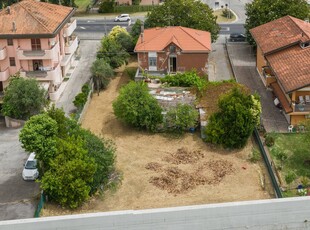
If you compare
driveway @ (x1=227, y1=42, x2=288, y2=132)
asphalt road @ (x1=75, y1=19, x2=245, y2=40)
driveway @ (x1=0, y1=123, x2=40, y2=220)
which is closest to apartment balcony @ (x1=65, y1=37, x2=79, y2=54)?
asphalt road @ (x1=75, y1=19, x2=245, y2=40)

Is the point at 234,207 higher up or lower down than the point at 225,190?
higher up

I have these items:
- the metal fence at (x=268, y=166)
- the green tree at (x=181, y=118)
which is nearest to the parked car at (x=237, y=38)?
the green tree at (x=181, y=118)

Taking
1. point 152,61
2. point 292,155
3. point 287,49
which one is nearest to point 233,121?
point 292,155

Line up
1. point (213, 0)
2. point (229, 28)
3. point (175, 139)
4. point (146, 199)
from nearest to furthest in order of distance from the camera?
point (146, 199) < point (175, 139) < point (229, 28) < point (213, 0)

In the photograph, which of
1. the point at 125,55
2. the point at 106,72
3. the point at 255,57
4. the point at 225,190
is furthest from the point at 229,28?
the point at 225,190

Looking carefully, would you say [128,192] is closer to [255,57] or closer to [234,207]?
[234,207]

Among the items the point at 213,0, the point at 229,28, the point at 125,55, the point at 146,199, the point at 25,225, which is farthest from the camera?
the point at 213,0

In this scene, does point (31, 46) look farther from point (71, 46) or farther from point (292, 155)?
point (292, 155)

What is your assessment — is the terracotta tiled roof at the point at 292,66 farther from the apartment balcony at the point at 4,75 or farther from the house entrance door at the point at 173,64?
the apartment balcony at the point at 4,75
